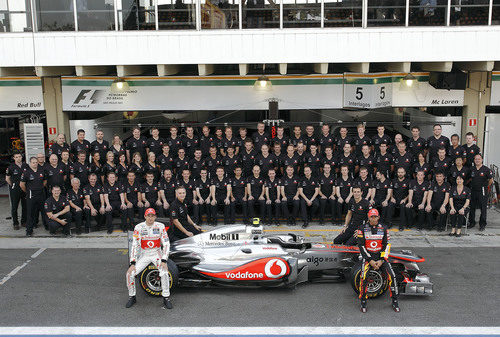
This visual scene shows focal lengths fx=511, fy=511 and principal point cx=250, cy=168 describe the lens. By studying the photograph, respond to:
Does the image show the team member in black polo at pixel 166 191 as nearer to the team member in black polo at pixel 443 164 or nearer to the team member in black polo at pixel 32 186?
the team member in black polo at pixel 32 186

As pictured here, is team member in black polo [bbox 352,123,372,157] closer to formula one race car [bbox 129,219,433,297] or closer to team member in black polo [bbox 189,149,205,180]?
team member in black polo [bbox 189,149,205,180]

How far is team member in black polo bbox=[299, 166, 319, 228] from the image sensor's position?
12578 millimetres

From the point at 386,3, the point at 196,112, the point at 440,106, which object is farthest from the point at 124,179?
the point at 440,106

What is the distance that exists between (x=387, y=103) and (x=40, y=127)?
9731mm

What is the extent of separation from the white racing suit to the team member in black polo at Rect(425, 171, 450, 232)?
6735 millimetres

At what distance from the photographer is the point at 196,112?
1655 centimetres

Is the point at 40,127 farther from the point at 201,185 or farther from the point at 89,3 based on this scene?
the point at 201,185

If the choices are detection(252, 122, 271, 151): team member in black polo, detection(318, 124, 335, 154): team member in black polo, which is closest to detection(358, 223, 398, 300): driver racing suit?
detection(318, 124, 335, 154): team member in black polo

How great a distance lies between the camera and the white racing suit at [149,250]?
816 centimetres

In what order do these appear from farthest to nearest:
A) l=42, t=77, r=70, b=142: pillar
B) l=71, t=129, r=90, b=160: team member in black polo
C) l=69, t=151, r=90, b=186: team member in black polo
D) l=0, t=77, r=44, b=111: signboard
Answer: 1. l=42, t=77, r=70, b=142: pillar
2. l=0, t=77, r=44, b=111: signboard
3. l=71, t=129, r=90, b=160: team member in black polo
4. l=69, t=151, r=90, b=186: team member in black polo

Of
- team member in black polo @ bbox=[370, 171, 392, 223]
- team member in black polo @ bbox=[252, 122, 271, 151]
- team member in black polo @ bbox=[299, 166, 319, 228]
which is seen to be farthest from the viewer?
team member in black polo @ bbox=[252, 122, 271, 151]

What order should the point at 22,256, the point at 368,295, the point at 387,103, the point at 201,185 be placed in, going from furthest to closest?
the point at 387,103
the point at 201,185
the point at 22,256
the point at 368,295

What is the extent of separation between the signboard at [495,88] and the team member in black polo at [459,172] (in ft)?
11.4

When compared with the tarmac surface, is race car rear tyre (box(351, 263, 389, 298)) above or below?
above
